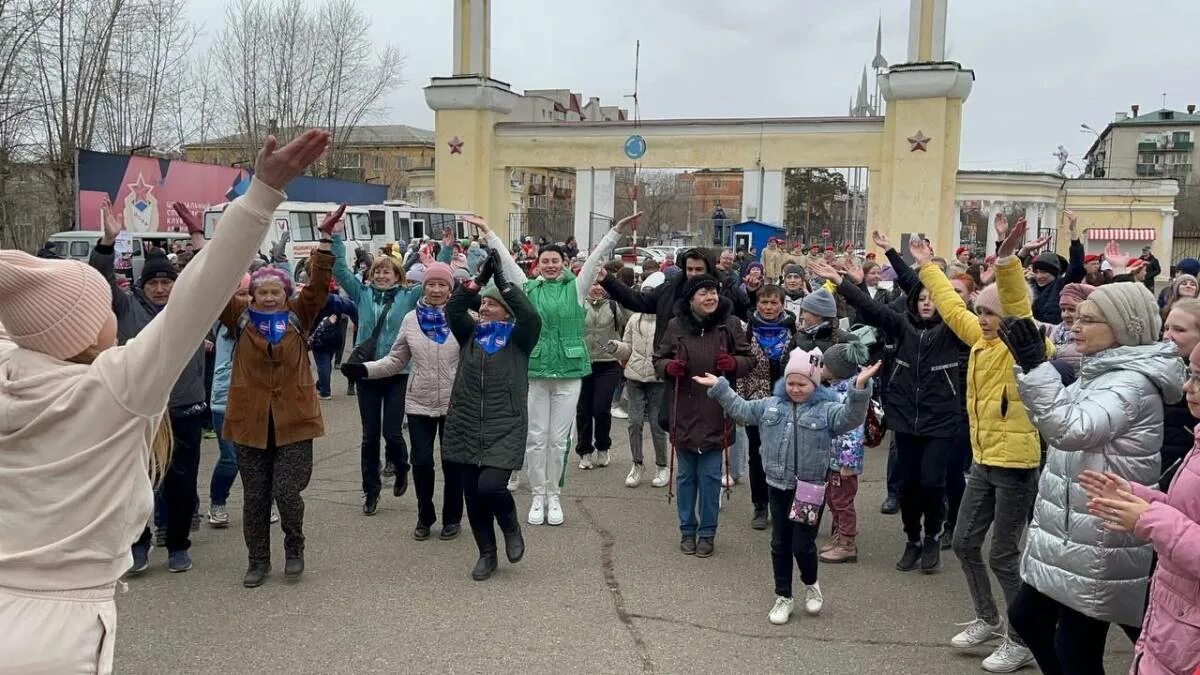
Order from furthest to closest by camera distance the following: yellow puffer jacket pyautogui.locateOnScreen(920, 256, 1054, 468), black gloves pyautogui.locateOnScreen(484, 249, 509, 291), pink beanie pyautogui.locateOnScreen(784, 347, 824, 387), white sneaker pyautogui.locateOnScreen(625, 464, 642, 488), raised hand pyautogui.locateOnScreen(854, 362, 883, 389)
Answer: white sneaker pyautogui.locateOnScreen(625, 464, 642, 488), black gloves pyautogui.locateOnScreen(484, 249, 509, 291), pink beanie pyautogui.locateOnScreen(784, 347, 824, 387), raised hand pyautogui.locateOnScreen(854, 362, 883, 389), yellow puffer jacket pyautogui.locateOnScreen(920, 256, 1054, 468)

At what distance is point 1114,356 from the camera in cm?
377

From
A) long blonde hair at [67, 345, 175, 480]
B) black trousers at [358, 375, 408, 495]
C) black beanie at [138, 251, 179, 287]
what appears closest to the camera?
long blonde hair at [67, 345, 175, 480]

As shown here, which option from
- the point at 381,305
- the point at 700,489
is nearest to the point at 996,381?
the point at 700,489

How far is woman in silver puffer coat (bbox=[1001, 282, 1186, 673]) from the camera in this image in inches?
145

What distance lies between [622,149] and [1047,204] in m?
21.4

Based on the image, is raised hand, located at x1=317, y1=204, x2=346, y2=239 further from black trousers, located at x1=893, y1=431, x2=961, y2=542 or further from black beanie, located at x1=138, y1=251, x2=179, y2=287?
black trousers, located at x1=893, y1=431, x2=961, y2=542

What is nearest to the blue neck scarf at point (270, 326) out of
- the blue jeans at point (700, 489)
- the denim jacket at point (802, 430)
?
the denim jacket at point (802, 430)

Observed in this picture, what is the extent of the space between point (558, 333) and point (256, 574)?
275 centimetres

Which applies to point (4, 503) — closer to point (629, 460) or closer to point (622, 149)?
point (629, 460)

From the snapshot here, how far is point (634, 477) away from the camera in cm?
868

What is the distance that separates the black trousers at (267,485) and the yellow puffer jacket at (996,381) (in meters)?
3.90

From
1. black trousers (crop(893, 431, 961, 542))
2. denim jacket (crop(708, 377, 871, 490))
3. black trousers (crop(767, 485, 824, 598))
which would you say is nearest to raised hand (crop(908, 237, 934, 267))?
denim jacket (crop(708, 377, 871, 490))

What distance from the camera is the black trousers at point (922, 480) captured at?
20.2 feet

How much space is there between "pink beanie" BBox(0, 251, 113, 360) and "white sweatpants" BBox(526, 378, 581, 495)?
508cm
